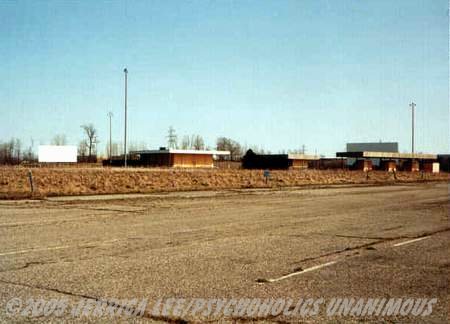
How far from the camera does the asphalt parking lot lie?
6805mm

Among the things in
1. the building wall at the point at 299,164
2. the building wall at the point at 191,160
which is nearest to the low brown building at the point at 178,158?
the building wall at the point at 191,160

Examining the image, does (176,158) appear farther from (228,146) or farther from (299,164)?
(228,146)

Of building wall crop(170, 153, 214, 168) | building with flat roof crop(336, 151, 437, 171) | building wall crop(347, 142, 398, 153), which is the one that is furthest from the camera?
building wall crop(347, 142, 398, 153)

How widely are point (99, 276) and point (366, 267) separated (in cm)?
406

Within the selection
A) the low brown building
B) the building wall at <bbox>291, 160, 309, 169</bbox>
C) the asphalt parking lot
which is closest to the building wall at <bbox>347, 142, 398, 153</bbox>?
the building wall at <bbox>291, 160, 309, 169</bbox>

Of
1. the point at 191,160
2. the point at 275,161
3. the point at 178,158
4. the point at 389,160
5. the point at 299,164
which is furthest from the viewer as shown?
the point at 299,164

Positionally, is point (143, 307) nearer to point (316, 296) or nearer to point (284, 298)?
point (284, 298)

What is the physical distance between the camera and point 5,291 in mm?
6832

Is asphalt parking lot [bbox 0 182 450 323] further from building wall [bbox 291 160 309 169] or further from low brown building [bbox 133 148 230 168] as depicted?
building wall [bbox 291 160 309 169]

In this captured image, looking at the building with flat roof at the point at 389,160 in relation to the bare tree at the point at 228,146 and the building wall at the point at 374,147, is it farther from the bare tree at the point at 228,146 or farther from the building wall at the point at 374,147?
the bare tree at the point at 228,146

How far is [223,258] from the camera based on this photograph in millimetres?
9180

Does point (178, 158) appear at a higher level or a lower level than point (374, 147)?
lower

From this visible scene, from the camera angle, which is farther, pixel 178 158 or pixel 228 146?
pixel 228 146

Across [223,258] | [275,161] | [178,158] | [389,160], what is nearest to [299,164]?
[275,161]
